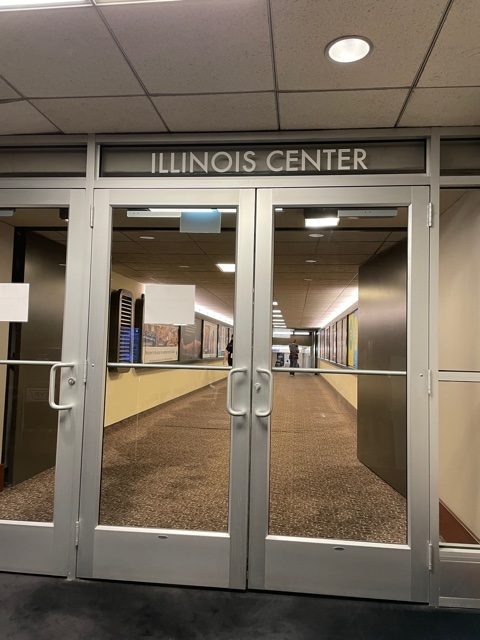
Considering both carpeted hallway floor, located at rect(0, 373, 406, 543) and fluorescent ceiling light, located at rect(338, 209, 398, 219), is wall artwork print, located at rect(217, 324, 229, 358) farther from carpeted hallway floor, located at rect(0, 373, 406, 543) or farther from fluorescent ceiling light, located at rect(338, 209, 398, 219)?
fluorescent ceiling light, located at rect(338, 209, 398, 219)

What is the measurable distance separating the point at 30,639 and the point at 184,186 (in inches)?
102

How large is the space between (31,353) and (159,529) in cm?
190

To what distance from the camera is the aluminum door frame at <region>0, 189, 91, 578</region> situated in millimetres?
2633

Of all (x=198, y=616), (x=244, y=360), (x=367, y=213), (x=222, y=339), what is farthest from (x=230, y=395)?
(x=367, y=213)

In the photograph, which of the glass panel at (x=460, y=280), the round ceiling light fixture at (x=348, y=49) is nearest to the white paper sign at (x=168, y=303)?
the round ceiling light fixture at (x=348, y=49)

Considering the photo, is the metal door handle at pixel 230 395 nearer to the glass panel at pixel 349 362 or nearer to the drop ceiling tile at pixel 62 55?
the glass panel at pixel 349 362

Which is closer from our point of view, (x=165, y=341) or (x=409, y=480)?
(x=409, y=480)

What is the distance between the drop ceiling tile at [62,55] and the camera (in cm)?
181

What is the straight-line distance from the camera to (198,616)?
2.28 meters

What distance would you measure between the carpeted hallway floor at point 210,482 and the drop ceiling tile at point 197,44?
169cm

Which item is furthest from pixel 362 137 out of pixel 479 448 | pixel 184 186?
pixel 479 448

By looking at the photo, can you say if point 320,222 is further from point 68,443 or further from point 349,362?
point 68,443

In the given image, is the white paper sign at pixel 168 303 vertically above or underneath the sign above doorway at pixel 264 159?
underneath

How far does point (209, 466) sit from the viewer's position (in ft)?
13.5
